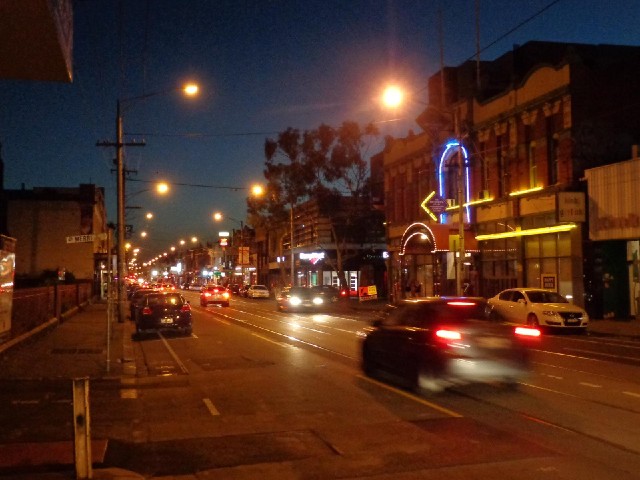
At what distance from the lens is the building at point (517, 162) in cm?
3159

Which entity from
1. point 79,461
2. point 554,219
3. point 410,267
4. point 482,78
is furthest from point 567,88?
point 79,461

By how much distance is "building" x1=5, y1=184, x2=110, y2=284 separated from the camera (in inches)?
2586

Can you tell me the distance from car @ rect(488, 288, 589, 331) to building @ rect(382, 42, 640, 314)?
374 centimetres

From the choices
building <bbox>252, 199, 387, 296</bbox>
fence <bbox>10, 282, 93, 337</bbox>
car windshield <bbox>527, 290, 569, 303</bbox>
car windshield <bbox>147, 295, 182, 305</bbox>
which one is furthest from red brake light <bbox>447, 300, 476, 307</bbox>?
building <bbox>252, 199, 387, 296</bbox>

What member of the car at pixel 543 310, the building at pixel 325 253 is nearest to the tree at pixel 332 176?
the building at pixel 325 253

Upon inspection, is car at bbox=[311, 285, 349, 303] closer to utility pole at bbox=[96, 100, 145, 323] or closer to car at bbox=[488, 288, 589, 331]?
utility pole at bbox=[96, 100, 145, 323]

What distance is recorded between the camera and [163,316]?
25.5 meters

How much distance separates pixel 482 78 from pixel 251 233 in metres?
62.3

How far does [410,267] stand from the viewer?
48812mm

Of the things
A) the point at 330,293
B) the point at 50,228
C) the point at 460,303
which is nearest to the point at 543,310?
the point at 460,303

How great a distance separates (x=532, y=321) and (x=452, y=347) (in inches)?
559

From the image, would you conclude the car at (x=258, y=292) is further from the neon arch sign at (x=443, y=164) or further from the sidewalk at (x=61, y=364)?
the sidewalk at (x=61, y=364)

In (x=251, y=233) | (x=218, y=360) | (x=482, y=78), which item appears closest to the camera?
(x=218, y=360)

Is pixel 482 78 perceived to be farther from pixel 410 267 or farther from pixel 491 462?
pixel 491 462
